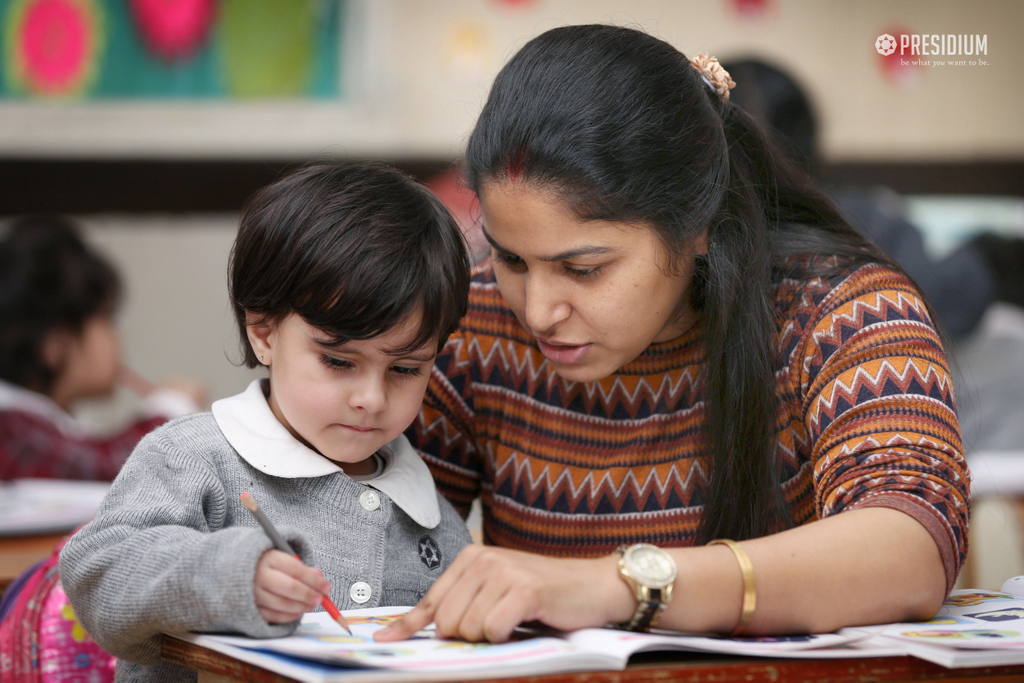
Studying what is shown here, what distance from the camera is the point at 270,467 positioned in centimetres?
93

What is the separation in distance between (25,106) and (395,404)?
2750mm

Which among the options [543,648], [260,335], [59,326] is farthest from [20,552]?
[59,326]

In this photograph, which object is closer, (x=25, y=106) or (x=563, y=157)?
(x=563, y=157)

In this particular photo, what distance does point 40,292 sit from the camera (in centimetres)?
251

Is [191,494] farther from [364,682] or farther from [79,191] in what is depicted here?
[79,191]

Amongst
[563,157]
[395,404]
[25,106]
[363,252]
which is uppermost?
[25,106]

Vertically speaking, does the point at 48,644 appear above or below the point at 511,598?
below

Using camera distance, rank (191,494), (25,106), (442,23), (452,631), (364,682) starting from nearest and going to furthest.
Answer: (364,682) → (452,631) → (191,494) → (25,106) → (442,23)

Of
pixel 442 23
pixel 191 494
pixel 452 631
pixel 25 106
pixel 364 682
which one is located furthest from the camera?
pixel 442 23

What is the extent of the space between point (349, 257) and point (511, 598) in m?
0.39

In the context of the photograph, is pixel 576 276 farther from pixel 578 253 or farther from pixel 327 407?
pixel 327 407

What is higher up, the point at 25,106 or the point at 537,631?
the point at 25,106

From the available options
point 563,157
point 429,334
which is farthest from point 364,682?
point 563,157

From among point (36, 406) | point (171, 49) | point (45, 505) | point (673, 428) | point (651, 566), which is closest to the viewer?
point (651, 566)
